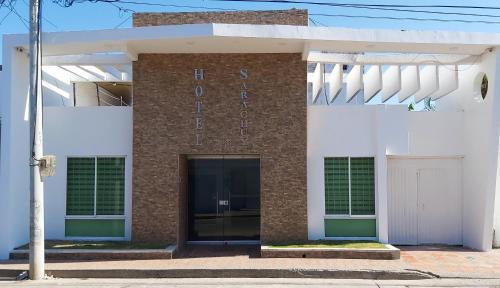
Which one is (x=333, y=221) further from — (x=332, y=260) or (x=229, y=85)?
(x=229, y=85)

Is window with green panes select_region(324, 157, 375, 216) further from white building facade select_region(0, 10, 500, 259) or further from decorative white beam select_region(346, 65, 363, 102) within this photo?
decorative white beam select_region(346, 65, 363, 102)

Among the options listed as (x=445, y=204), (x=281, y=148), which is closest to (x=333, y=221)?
(x=281, y=148)

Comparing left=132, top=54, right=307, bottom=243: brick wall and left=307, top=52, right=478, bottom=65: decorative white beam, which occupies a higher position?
left=307, top=52, right=478, bottom=65: decorative white beam

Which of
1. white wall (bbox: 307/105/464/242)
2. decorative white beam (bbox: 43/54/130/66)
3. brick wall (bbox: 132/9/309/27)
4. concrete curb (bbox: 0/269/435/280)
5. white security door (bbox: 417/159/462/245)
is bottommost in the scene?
concrete curb (bbox: 0/269/435/280)

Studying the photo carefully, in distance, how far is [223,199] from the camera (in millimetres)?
14453

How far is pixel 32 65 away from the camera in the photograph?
10.7m

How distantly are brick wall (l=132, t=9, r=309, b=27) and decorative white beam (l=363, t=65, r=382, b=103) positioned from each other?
4149 millimetres

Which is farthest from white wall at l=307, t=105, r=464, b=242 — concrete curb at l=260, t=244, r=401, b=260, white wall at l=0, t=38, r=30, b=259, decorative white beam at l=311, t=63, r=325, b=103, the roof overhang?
white wall at l=0, t=38, r=30, b=259

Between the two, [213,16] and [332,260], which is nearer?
[332,260]

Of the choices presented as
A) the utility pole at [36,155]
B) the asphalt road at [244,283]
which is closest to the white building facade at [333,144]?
the utility pole at [36,155]

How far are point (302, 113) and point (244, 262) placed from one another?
409 centimetres

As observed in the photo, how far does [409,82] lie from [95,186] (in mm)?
10108

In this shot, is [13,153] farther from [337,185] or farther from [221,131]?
[337,185]

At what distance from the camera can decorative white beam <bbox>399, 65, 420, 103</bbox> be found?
621 inches
